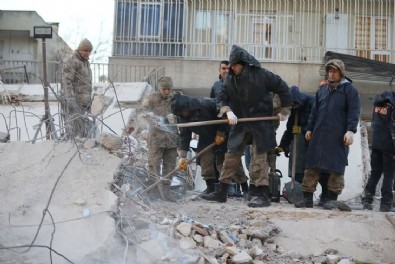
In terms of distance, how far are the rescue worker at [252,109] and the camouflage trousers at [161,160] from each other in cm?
110

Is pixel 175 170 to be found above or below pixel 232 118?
below

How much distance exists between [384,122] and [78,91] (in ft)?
12.5

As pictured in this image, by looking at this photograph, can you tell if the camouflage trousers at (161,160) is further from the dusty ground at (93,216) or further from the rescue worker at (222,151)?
the dusty ground at (93,216)

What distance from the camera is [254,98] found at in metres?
6.13

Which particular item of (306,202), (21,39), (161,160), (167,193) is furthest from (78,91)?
(21,39)

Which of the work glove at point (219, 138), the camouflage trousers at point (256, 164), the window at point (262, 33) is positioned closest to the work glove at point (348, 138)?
the camouflage trousers at point (256, 164)

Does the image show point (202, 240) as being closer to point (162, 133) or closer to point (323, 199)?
point (323, 199)

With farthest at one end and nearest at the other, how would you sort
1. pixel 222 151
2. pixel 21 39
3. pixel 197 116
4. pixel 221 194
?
pixel 21 39 → pixel 222 151 → pixel 197 116 → pixel 221 194

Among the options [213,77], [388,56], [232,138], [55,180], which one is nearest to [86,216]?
[55,180]

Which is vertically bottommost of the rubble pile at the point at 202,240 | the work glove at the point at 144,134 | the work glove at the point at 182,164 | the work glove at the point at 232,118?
the rubble pile at the point at 202,240

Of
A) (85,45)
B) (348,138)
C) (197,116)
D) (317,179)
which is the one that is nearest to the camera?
(348,138)

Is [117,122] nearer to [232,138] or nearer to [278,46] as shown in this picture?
[232,138]

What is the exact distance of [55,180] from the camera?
5352 millimetres

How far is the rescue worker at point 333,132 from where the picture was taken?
5.97 meters
